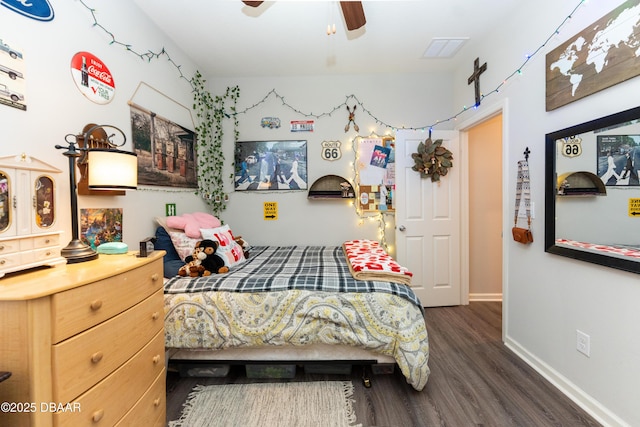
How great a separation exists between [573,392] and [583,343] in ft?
1.09

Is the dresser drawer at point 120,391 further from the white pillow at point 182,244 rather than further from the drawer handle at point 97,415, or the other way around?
the white pillow at point 182,244

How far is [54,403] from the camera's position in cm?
85

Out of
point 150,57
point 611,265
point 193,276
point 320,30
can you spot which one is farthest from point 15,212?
point 611,265

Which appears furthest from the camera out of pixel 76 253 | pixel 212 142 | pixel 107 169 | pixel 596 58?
pixel 212 142

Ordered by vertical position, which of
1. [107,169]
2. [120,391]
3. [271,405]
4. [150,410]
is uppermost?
[107,169]

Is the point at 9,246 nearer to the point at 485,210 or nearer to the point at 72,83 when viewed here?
the point at 72,83

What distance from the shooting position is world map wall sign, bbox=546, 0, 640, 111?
134cm

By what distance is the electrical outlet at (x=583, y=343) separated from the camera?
1592mm

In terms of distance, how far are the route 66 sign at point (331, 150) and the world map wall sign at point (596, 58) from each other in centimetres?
200

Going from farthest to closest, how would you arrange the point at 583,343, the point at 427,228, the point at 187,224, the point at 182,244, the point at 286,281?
the point at 427,228, the point at 187,224, the point at 182,244, the point at 286,281, the point at 583,343

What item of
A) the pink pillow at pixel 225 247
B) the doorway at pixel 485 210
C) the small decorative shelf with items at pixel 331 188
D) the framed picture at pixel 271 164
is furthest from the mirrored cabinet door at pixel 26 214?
the doorway at pixel 485 210

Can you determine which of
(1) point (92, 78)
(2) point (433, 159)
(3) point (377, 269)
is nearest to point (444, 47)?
(2) point (433, 159)

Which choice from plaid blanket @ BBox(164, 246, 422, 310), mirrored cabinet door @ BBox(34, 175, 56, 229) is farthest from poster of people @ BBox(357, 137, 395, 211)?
mirrored cabinet door @ BBox(34, 175, 56, 229)

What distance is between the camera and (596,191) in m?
1.54
